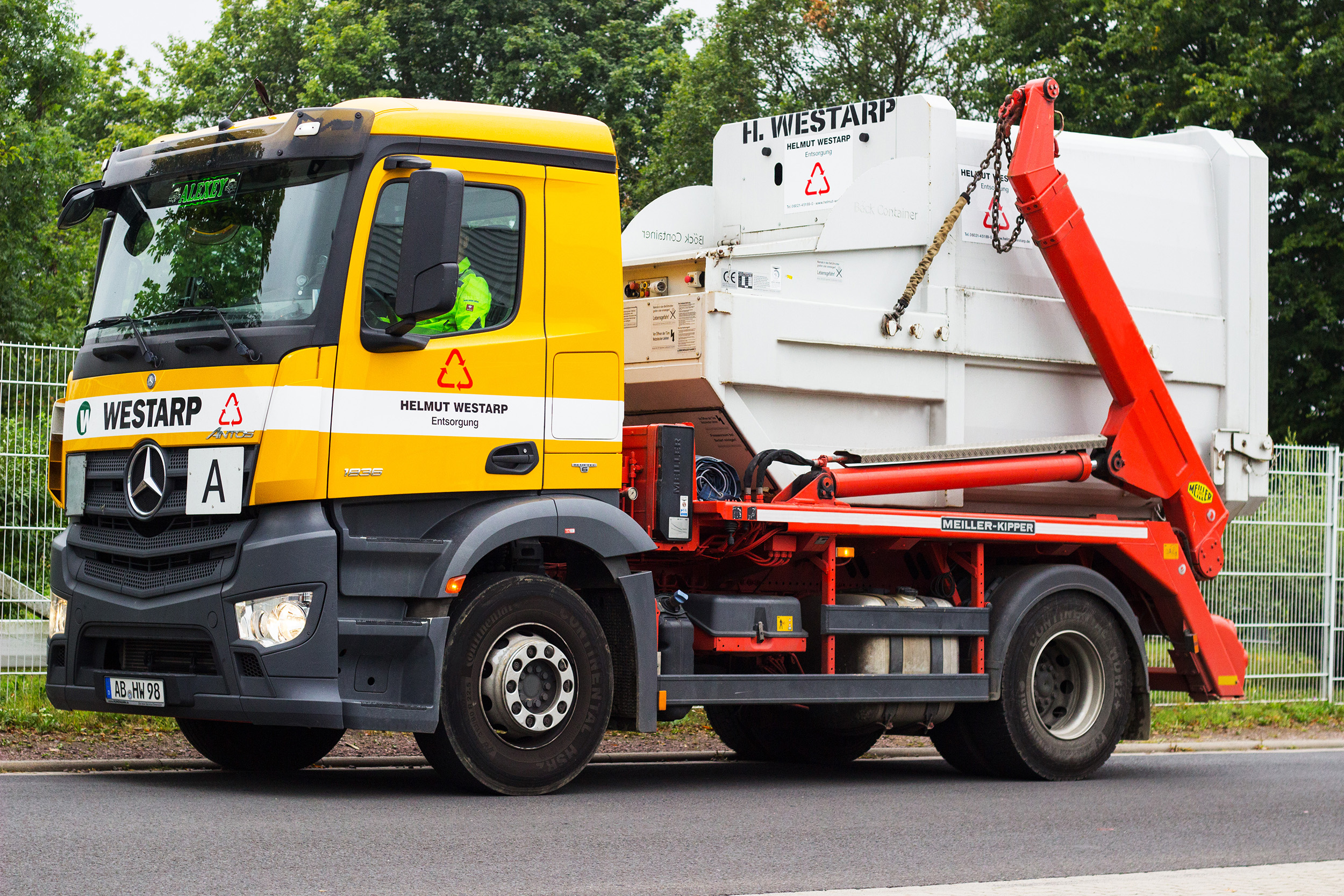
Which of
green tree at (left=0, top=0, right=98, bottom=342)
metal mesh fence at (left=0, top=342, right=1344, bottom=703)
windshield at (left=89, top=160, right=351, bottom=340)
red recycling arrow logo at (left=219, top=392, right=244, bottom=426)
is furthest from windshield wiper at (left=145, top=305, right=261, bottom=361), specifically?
green tree at (left=0, top=0, right=98, bottom=342)

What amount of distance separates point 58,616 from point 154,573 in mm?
843

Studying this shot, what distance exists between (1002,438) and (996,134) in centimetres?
185

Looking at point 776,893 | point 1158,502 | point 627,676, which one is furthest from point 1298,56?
point 776,893

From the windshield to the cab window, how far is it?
0.22m

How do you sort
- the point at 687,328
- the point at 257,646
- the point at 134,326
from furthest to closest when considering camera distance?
the point at 687,328
the point at 134,326
the point at 257,646

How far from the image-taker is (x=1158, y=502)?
1132cm

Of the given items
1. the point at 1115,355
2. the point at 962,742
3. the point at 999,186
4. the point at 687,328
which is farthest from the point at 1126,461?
the point at 687,328

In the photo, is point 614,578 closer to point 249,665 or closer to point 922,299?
point 249,665

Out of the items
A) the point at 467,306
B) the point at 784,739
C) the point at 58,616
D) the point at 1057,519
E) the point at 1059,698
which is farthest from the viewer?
the point at 784,739

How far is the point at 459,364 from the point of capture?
26.7 ft

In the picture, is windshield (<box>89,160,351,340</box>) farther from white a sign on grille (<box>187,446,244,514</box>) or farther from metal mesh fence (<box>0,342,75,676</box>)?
metal mesh fence (<box>0,342,75,676</box>)

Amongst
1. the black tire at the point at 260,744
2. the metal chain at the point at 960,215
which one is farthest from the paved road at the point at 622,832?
the metal chain at the point at 960,215

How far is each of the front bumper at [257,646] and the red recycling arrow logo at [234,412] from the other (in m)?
0.41

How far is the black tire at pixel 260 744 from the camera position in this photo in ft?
30.8
